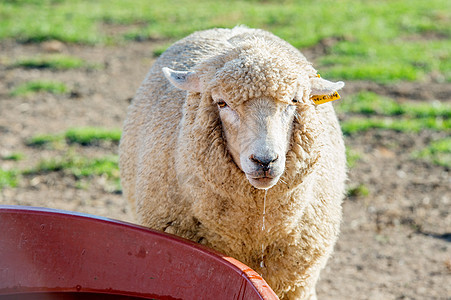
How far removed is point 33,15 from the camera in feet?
35.3

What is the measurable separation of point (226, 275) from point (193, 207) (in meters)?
0.66

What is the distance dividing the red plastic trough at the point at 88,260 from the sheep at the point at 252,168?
0.41m

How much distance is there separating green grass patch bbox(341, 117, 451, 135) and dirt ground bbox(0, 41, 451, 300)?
0.09 meters

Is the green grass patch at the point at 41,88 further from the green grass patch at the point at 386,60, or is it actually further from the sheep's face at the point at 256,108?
the sheep's face at the point at 256,108

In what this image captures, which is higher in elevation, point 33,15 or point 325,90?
point 325,90

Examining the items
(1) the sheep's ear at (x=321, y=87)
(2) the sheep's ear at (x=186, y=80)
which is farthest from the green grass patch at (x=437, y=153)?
(2) the sheep's ear at (x=186, y=80)

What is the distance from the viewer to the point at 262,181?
2.68 m

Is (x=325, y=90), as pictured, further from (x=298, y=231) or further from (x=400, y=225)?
(x=400, y=225)

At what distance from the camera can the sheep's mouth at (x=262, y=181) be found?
2678 millimetres

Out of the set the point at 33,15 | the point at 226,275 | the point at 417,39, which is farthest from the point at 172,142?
the point at 33,15

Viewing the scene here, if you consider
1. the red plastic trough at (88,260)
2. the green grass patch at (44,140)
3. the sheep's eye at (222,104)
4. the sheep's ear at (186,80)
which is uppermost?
the sheep's ear at (186,80)

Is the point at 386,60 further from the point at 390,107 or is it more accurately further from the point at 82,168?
the point at 82,168

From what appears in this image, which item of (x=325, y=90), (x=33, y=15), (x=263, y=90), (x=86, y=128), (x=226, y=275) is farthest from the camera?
(x=33, y=15)

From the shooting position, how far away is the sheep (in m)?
2.79
